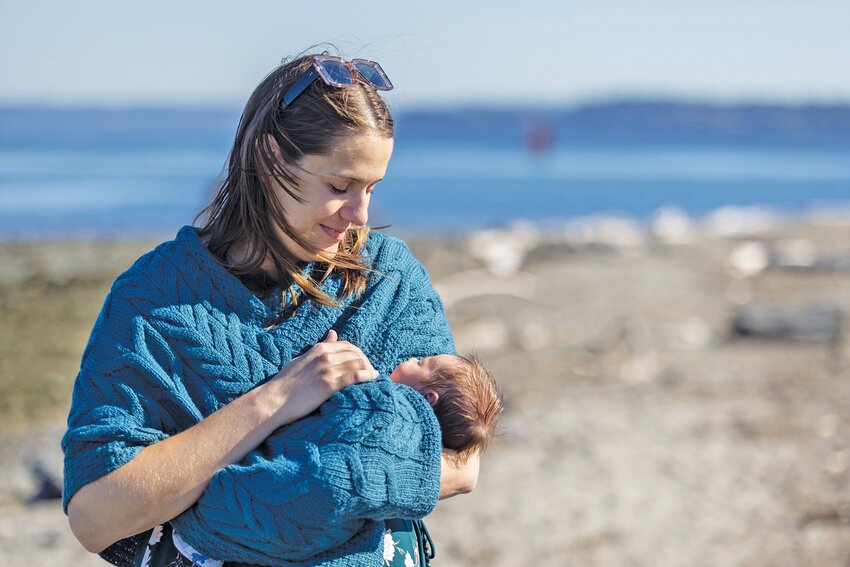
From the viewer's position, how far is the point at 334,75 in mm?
2268

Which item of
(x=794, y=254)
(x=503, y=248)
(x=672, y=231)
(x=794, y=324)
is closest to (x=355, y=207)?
(x=794, y=324)

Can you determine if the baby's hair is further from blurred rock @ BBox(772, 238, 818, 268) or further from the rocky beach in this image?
blurred rock @ BBox(772, 238, 818, 268)

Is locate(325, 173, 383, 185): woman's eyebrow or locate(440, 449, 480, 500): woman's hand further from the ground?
locate(325, 173, 383, 185): woman's eyebrow

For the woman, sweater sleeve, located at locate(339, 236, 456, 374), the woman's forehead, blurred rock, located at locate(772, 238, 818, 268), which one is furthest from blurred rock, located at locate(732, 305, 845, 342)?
the woman's forehead

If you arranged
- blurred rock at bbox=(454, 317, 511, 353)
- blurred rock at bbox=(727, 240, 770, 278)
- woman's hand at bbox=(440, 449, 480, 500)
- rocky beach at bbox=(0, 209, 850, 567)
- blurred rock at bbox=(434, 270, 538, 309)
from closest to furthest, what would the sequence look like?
woman's hand at bbox=(440, 449, 480, 500) < rocky beach at bbox=(0, 209, 850, 567) < blurred rock at bbox=(454, 317, 511, 353) < blurred rock at bbox=(434, 270, 538, 309) < blurred rock at bbox=(727, 240, 770, 278)

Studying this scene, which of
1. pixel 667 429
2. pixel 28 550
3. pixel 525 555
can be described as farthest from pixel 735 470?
pixel 28 550

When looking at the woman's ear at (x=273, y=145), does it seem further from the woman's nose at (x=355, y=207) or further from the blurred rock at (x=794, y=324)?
the blurred rock at (x=794, y=324)

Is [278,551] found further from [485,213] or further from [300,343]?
[485,213]

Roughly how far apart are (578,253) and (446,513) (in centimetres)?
1032

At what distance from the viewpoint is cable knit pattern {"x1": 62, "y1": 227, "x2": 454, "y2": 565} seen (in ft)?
6.66

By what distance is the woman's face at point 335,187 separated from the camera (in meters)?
2.20

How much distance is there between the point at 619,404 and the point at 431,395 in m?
5.92

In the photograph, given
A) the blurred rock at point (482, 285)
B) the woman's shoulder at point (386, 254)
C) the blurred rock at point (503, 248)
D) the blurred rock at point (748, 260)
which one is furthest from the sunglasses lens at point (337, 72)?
the blurred rock at point (748, 260)

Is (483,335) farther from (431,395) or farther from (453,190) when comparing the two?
(453,190)
